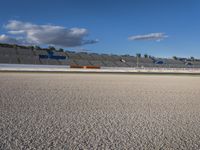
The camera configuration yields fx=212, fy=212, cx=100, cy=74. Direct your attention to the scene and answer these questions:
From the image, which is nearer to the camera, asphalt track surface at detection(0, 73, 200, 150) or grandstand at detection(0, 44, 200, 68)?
asphalt track surface at detection(0, 73, 200, 150)

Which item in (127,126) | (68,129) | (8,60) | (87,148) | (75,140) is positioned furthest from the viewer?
(8,60)

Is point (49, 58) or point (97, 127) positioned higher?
point (49, 58)

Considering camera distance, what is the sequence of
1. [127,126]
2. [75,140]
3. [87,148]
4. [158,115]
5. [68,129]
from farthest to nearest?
1. [158,115]
2. [127,126]
3. [68,129]
4. [75,140]
5. [87,148]

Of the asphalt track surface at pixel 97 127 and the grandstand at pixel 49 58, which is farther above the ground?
the grandstand at pixel 49 58

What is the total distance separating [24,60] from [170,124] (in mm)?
62380

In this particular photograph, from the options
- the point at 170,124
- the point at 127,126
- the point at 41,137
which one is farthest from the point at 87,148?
the point at 170,124

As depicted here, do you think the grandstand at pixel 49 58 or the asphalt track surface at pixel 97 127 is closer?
the asphalt track surface at pixel 97 127

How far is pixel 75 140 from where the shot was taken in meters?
5.07

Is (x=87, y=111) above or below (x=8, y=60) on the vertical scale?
below

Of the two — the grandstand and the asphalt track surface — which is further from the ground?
the grandstand

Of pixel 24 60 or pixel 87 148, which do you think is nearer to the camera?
pixel 87 148

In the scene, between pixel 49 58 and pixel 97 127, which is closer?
pixel 97 127

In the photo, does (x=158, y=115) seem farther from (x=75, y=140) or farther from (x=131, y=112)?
(x=75, y=140)

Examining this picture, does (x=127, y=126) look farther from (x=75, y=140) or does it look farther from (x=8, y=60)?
(x=8, y=60)
